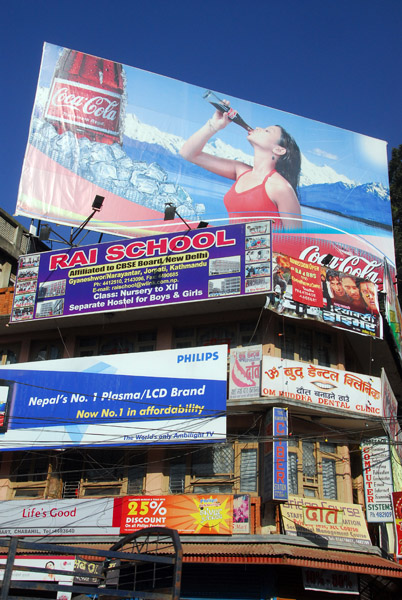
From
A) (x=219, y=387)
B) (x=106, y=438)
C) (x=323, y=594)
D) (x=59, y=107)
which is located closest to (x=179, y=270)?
(x=219, y=387)

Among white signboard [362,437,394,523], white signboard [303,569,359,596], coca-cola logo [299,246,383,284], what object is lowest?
white signboard [303,569,359,596]

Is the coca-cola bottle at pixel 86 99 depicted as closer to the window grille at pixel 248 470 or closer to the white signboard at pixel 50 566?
the window grille at pixel 248 470

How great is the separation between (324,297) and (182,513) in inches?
289

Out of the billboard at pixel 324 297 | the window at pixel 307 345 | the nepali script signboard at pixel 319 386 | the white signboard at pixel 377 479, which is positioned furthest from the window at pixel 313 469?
the billboard at pixel 324 297

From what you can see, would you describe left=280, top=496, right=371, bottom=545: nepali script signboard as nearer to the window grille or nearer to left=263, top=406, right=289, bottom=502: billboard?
left=263, top=406, right=289, bottom=502: billboard

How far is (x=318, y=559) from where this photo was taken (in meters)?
15.7

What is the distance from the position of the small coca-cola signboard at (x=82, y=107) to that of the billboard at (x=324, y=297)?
39.9ft

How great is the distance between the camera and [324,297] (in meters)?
19.6

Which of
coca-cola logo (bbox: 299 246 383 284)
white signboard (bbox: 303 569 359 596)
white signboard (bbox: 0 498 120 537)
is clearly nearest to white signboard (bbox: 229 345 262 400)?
white signboard (bbox: 0 498 120 537)

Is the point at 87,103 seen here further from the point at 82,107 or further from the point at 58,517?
the point at 58,517

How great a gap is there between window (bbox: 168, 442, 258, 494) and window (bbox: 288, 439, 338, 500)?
1.07 metres

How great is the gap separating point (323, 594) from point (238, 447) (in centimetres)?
419

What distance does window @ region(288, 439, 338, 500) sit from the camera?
17.9m

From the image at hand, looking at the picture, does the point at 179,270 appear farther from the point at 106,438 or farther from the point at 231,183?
the point at 231,183
